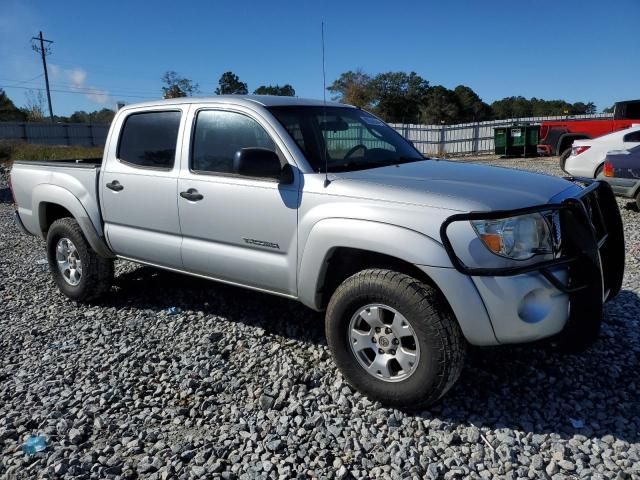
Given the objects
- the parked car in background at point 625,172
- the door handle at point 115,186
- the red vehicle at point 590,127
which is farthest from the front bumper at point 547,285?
the red vehicle at point 590,127

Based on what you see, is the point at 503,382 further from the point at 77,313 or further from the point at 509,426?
the point at 77,313

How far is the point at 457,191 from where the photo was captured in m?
2.92

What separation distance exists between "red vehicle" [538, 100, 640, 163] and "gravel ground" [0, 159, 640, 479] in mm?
14721

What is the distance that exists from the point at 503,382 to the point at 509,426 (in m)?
0.45

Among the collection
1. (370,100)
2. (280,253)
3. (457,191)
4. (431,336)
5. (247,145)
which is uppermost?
(370,100)

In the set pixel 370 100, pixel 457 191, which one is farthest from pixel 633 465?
pixel 370 100

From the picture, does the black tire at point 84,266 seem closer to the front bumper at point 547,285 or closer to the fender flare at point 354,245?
the fender flare at point 354,245

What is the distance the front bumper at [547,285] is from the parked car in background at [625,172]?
6.65 meters

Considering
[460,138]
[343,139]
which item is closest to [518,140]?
[460,138]

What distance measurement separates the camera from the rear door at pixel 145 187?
13.5 ft

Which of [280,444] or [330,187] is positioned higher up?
[330,187]

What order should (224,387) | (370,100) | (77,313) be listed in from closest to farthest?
(224,387) < (77,313) < (370,100)

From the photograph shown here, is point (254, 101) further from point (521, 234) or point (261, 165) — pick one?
point (521, 234)

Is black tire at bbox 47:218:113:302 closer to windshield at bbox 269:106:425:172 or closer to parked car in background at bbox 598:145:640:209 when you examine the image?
windshield at bbox 269:106:425:172
